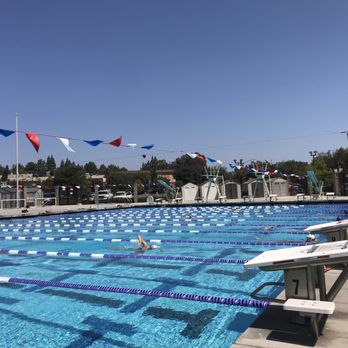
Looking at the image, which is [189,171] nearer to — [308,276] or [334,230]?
[334,230]

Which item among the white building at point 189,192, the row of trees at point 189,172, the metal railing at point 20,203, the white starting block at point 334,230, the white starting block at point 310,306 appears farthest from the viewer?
the row of trees at point 189,172

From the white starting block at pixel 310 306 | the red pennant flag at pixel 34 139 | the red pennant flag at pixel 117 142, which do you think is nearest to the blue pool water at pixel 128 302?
the white starting block at pixel 310 306

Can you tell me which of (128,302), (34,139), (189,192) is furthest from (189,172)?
(128,302)

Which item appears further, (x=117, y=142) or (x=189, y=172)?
(x=189, y=172)

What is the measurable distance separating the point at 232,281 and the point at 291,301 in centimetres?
329

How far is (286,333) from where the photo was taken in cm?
307

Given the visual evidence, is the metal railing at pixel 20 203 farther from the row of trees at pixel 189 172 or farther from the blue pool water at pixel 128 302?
the blue pool water at pixel 128 302

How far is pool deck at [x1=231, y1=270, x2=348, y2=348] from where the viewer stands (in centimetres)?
287

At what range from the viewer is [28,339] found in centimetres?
419

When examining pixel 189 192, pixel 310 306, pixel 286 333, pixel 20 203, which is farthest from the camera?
pixel 20 203

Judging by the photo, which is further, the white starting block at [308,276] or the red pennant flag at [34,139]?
the red pennant flag at [34,139]

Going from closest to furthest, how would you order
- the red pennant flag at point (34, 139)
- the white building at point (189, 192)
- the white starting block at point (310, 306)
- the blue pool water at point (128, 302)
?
the white starting block at point (310, 306)
the blue pool water at point (128, 302)
the red pennant flag at point (34, 139)
the white building at point (189, 192)

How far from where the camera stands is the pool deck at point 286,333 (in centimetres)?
287

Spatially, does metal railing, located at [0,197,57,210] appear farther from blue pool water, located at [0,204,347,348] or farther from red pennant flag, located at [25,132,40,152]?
blue pool water, located at [0,204,347,348]
